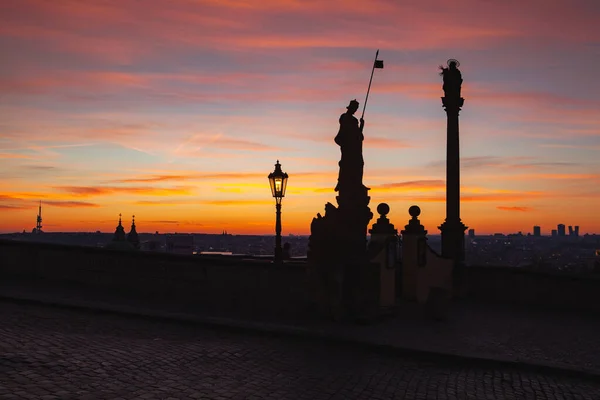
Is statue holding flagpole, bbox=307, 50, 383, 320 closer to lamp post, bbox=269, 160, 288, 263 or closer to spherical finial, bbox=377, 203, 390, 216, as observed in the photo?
spherical finial, bbox=377, 203, 390, 216

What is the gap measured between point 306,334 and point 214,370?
2907 mm

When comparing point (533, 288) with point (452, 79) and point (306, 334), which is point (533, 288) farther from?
point (306, 334)

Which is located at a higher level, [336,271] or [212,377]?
[336,271]

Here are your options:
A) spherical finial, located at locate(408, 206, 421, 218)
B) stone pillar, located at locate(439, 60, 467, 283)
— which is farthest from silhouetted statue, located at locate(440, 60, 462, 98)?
spherical finial, located at locate(408, 206, 421, 218)

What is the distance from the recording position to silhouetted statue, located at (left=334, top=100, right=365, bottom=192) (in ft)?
46.1

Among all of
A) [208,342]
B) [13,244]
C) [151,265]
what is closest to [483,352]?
[208,342]

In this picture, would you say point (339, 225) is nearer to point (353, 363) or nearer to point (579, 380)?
point (353, 363)

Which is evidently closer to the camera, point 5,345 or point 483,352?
point 5,345

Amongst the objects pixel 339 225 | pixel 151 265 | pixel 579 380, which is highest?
pixel 339 225

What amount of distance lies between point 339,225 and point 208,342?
4.29 meters

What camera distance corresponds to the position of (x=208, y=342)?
34.1ft

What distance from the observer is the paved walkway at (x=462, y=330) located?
10.6 metres

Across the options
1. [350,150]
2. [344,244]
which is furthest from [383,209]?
[344,244]

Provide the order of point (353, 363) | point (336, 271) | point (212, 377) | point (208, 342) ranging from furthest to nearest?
point (336, 271) < point (208, 342) < point (353, 363) < point (212, 377)
